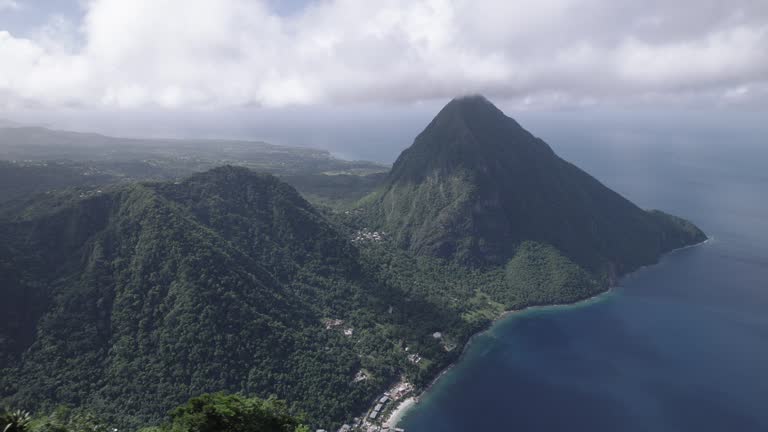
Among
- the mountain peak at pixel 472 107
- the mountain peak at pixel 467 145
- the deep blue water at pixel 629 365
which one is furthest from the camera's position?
the mountain peak at pixel 472 107

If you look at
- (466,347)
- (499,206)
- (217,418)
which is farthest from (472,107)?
(217,418)

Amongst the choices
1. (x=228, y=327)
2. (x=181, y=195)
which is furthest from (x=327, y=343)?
(x=181, y=195)

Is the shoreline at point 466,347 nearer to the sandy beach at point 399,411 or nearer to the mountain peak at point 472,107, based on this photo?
the sandy beach at point 399,411

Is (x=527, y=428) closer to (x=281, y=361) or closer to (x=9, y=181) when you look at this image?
(x=281, y=361)

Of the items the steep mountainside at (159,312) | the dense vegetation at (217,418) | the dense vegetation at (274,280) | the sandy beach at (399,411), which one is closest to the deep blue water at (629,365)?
the sandy beach at (399,411)

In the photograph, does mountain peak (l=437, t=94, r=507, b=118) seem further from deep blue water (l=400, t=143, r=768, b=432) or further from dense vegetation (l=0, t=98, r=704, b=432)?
deep blue water (l=400, t=143, r=768, b=432)

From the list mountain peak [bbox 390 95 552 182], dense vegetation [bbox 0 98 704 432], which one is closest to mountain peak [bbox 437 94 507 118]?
mountain peak [bbox 390 95 552 182]
